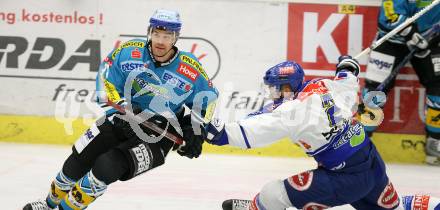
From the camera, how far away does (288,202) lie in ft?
12.4

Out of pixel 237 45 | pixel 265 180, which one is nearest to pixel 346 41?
pixel 237 45

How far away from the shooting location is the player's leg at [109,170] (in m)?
3.77

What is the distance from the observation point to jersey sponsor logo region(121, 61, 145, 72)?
4.17 m

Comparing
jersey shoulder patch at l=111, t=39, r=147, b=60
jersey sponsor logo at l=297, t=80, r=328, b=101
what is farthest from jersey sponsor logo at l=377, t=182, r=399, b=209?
jersey shoulder patch at l=111, t=39, r=147, b=60

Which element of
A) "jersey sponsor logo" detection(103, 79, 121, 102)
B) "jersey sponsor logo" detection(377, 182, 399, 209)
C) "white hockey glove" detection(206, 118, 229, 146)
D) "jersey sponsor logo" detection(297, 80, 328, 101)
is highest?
"jersey sponsor logo" detection(297, 80, 328, 101)

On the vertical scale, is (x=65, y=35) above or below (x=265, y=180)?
above

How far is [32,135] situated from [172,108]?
3.21 m

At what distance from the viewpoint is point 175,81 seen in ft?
13.9

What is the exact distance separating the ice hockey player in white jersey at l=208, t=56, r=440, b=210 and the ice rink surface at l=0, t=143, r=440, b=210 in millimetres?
1051

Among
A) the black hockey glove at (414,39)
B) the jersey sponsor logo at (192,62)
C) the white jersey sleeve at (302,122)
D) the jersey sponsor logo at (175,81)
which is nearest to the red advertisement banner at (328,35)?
the black hockey glove at (414,39)

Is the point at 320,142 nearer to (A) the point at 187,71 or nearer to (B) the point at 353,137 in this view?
(B) the point at 353,137

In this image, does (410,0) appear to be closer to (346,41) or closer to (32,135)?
(346,41)

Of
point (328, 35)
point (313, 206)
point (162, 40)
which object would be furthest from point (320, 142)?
point (328, 35)

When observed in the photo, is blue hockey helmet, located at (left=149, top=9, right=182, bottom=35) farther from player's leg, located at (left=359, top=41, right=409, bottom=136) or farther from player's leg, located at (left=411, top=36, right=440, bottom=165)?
player's leg, located at (left=411, top=36, right=440, bottom=165)
